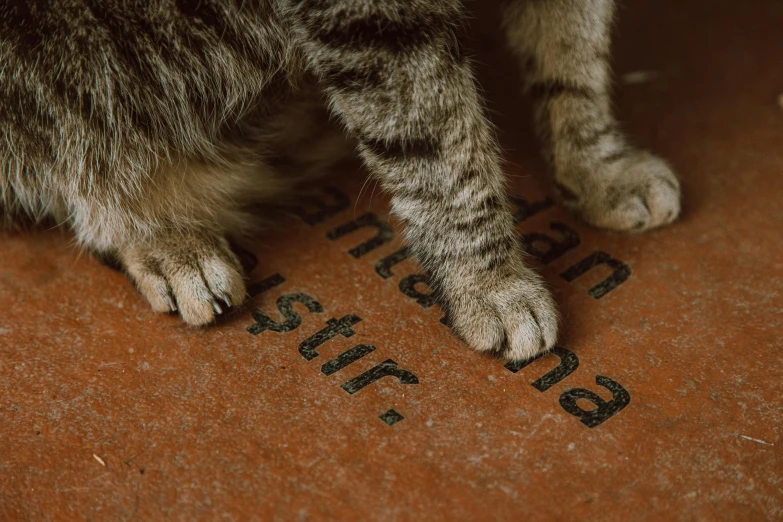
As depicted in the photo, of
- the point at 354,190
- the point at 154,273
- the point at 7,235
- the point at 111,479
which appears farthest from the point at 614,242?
the point at 7,235

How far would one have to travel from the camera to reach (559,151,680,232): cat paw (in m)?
1.34

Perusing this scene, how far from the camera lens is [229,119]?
4.19 feet

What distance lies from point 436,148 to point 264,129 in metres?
0.37

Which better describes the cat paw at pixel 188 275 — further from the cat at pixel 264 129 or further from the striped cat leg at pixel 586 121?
the striped cat leg at pixel 586 121

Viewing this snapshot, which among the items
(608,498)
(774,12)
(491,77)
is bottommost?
(608,498)

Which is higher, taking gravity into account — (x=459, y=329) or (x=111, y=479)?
(x=459, y=329)

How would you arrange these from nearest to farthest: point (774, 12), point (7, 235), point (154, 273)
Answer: point (154, 273), point (7, 235), point (774, 12)

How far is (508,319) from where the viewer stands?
3.72ft

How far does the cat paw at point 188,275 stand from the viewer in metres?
1.21

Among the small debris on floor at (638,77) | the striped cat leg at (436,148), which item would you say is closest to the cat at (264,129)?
the striped cat leg at (436,148)

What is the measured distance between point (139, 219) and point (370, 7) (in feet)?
1.75

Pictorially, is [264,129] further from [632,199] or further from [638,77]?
[638,77]

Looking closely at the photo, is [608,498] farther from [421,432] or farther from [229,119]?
[229,119]

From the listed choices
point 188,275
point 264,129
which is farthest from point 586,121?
point 188,275
